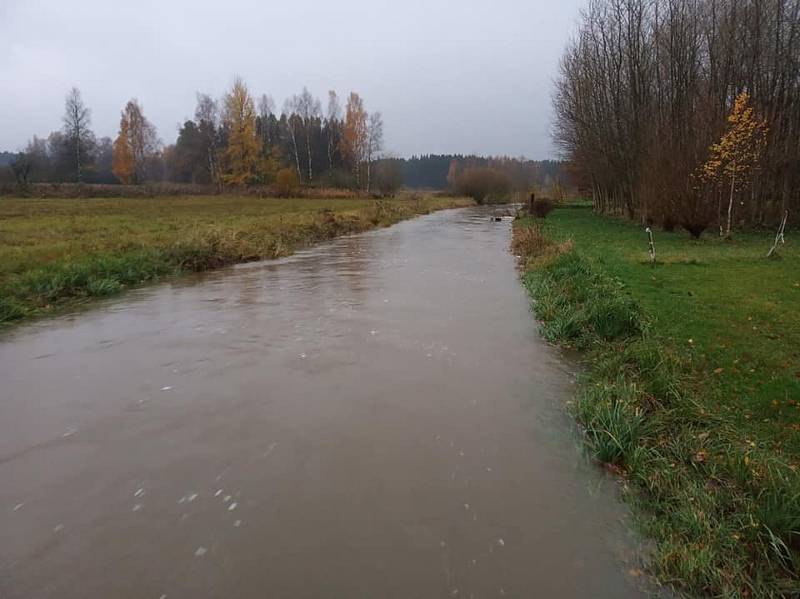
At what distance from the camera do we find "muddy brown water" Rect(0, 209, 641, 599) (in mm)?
3525

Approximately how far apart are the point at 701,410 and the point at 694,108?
2571 cm

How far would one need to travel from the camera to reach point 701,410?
514 centimetres

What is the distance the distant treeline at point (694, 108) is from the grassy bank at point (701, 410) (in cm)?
1095

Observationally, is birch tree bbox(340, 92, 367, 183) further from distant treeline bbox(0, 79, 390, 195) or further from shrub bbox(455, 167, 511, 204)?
shrub bbox(455, 167, 511, 204)

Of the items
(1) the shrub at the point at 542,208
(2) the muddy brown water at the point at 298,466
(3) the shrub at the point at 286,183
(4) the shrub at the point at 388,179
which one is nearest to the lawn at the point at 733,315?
(2) the muddy brown water at the point at 298,466

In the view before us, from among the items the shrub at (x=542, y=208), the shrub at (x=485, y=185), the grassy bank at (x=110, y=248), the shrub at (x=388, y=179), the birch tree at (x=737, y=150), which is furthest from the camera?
the shrub at (x=485, y=185)

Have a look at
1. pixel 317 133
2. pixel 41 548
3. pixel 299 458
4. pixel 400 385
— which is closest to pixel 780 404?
pixel 400 385

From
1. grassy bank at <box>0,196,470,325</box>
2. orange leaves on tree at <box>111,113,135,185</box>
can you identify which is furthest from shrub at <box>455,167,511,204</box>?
grassy bank at <box>0,196,470,325</box>

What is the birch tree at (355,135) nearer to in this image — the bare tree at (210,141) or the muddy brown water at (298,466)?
the bare tree at (210,141)

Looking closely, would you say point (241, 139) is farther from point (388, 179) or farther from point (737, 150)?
point (737, 150)

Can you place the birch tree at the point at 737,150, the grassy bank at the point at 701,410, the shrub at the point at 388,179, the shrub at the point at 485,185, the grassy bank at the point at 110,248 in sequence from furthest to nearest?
the shrub at the point at 485,185, the shrub at the point at 388,179, the birch tree at the point at 737,150, the grassy bank at the point at 110,248, the grassy bank at the point at 701,410

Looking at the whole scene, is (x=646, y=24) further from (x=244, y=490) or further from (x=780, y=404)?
(x=244, y=490)

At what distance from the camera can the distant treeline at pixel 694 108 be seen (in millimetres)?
20453

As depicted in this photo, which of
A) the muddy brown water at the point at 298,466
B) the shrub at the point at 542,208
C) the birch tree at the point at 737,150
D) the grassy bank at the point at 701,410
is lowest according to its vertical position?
the muddy brown water at the point at 298,466
